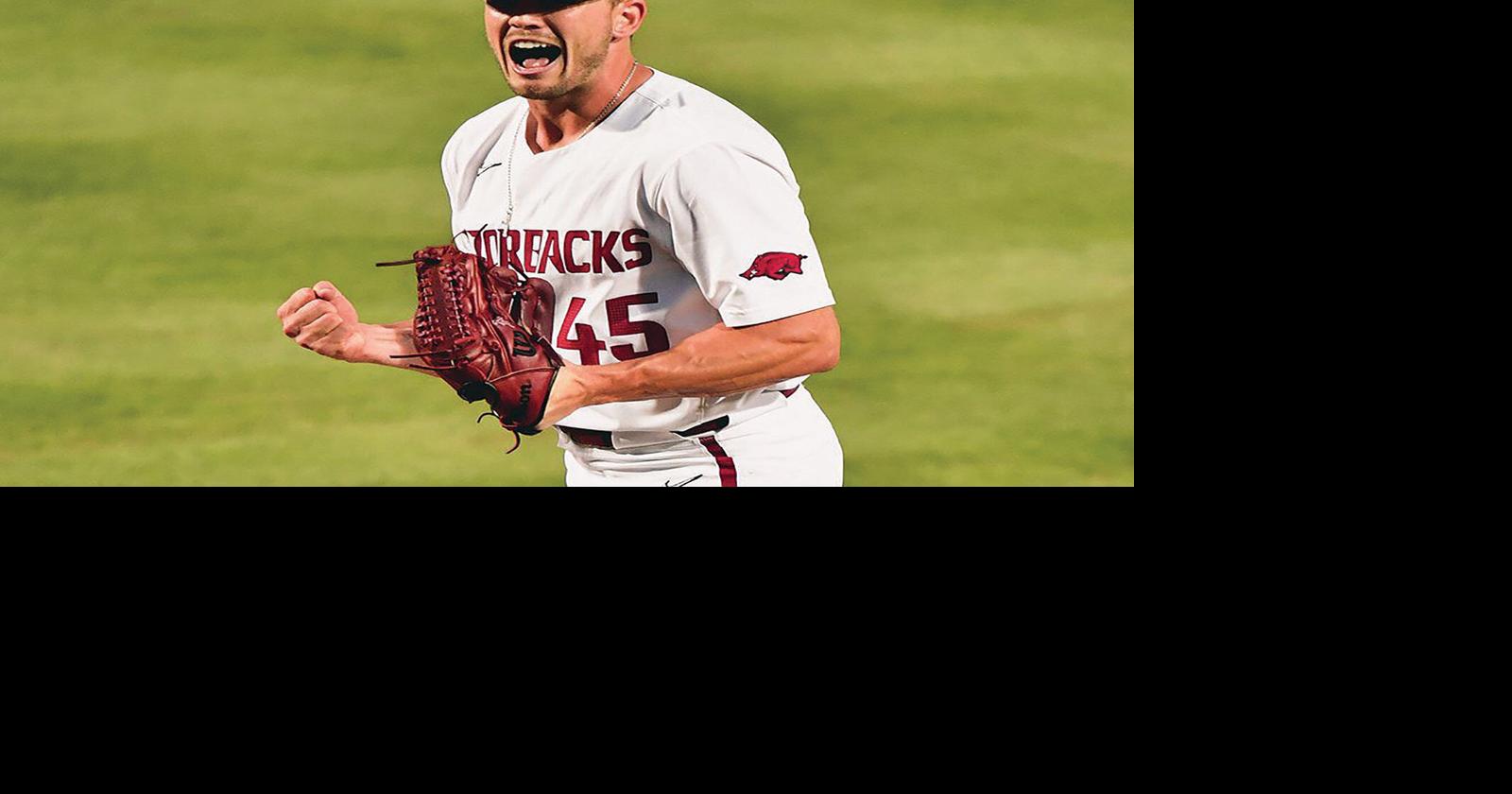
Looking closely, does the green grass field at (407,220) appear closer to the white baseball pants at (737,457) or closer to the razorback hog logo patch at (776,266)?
the white baseball pants at (737,457)

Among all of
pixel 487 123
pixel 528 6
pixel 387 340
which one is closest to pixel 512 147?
pixel 487 123

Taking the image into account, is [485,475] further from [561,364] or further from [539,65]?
[539,65]

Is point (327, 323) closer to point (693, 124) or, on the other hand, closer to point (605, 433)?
point (605, 433)

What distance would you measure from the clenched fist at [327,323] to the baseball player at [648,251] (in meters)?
0.29

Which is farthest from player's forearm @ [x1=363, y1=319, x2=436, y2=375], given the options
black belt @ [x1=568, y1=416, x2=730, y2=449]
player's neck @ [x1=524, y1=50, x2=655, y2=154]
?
player's neck @ [x1=524, y1=50, x2=655, y2=154]

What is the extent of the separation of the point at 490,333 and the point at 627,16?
2.03 ft

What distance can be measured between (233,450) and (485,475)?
503mm

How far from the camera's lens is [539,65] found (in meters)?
2.64

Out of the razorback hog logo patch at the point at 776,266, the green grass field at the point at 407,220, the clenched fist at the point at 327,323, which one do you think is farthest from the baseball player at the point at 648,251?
the clenched fist at the point at 327,323

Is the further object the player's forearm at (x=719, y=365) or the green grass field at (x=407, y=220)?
the green grass field at (x=407, y=220)

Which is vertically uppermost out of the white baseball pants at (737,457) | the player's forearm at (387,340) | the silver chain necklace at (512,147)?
the silver chain necklace at (512,147)

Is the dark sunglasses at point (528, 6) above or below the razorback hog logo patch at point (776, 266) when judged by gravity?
above

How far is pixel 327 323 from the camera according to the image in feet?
9.48

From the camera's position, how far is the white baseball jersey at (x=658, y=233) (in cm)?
254
